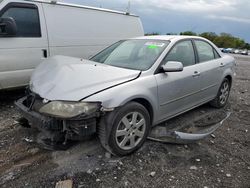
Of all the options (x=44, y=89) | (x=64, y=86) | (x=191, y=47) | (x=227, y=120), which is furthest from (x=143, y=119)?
(x=227, y=120)

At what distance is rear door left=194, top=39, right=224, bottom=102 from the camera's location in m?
4.65

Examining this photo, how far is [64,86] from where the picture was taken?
3.09m

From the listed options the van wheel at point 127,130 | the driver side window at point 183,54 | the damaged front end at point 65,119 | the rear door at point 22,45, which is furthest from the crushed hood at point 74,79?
the rear door at point 22,45

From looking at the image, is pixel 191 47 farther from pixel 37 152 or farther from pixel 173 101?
pixel 37 152

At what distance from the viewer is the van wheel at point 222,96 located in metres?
5.32

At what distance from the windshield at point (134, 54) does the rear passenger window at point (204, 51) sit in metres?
0.91

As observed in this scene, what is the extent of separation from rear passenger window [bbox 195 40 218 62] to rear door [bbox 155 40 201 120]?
219mm

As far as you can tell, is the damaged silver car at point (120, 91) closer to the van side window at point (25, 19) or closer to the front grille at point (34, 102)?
the front grille at point (34, 102)

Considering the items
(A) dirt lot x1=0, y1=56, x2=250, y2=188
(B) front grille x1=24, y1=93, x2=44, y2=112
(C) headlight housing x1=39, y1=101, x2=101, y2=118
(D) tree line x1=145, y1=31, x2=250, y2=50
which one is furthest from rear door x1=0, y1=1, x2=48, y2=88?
(D) tree line x1=145, y1=31, x2=250, y2=50

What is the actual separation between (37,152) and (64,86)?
39.9 inches

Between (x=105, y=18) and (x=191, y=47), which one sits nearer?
(x=191, y=47)

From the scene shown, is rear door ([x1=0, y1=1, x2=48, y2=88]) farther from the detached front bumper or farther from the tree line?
the tree line

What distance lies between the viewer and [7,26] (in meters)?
4.48

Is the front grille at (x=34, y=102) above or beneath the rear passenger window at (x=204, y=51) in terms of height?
beneath
